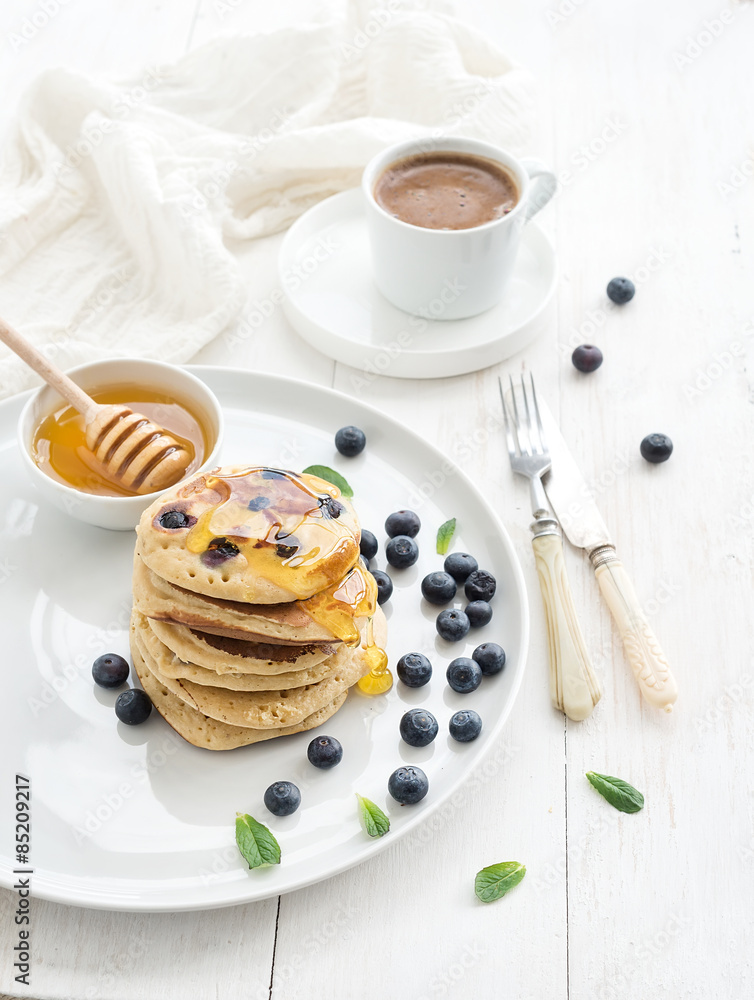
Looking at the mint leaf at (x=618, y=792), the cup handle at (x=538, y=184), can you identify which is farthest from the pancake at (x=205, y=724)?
the cup handle at (x=538, y=184)

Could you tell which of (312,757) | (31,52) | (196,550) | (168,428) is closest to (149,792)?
(312,757)

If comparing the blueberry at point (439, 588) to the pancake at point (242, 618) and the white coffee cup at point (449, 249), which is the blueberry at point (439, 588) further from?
the white coffee cup at point (449, 249)

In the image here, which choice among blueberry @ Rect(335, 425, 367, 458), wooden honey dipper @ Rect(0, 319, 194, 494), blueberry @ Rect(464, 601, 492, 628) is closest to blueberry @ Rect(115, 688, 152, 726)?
wooden honey dipper @ Rect(0, 319, 194, 494)

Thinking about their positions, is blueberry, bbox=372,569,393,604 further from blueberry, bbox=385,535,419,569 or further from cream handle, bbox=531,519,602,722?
cream handle, bbox=531,519,602,722

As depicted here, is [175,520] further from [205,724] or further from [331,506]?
[205,724]

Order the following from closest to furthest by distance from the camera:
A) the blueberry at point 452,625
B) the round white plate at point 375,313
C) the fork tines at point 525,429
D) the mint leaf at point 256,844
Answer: the mint leaf at point 256,844, the blueberry at point 452,625, the fork tines at point 525,429, the round white plate at point 375,313

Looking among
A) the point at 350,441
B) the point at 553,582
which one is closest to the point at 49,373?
the point at 350,441
